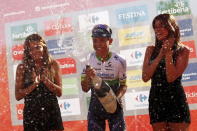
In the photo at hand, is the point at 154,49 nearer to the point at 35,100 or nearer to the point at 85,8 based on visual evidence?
the point at 35,100

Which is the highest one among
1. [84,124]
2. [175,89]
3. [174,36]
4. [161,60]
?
[174,36]

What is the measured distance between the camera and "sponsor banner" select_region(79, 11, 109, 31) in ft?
15.5

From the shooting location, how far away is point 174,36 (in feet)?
9.24

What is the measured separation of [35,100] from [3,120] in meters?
2.29

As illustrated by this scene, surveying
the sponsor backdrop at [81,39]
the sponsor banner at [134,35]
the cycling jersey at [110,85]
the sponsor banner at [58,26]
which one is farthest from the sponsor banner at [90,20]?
the cycling jersey at [110,85]

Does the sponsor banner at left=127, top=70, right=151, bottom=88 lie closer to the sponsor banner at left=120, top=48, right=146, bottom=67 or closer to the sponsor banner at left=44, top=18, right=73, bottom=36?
the sponsor banner at left=120, top=48, right=146, bottom=67

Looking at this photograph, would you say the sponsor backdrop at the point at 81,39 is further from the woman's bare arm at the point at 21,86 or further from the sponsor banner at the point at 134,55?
the woman's bare arm at the point at 21,86

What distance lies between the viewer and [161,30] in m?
2.81

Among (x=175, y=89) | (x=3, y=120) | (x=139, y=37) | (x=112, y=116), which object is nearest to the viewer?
(x=175, y=89)

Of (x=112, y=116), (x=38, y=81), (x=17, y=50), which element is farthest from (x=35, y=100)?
(x=17, y=50)

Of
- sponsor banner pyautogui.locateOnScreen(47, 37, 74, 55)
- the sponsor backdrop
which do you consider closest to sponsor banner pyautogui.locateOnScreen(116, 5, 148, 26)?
the sponsor backdrop

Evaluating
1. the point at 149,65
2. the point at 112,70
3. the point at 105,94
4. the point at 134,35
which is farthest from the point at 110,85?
the point at 134,35

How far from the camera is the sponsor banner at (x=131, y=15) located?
4.59 metres

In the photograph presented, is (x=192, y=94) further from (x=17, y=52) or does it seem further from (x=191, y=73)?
(x=17, y=52)
